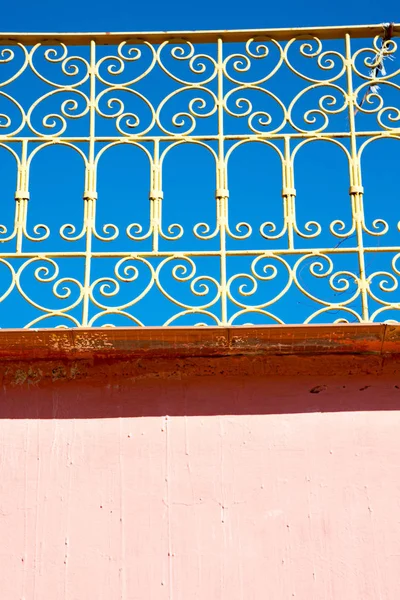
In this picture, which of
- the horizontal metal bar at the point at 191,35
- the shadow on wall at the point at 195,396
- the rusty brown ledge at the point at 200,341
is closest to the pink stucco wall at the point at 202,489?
the shadow on wall at the point at 195,396

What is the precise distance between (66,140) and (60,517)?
176 cm

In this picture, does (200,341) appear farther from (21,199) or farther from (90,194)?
(21,199)

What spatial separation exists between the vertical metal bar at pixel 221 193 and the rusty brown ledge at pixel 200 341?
130 mm

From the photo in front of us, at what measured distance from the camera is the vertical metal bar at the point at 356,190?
402cm

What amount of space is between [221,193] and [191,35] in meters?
0.89

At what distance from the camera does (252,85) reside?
442cm

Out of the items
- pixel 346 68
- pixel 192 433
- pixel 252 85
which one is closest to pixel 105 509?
pixel 192 433

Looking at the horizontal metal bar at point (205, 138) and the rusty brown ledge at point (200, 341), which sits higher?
the horizontal metal bar at point (205, 138)

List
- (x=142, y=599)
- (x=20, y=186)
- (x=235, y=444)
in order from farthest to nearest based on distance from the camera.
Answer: (x=20, y=186) → (x=235, y=444) → (x=142, y=599)

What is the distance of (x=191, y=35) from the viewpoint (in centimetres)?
456

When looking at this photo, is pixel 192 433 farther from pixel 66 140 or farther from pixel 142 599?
pixel 66 140

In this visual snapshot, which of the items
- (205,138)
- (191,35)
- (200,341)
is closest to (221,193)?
(205,138)

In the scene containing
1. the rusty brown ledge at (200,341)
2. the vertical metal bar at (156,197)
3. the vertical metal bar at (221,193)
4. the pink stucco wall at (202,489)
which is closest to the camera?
the pink stucco wall at (202,489)

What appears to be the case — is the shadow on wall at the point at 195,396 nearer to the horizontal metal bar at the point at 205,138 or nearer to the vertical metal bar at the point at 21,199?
the vertical metal bar at the point at 21,199
